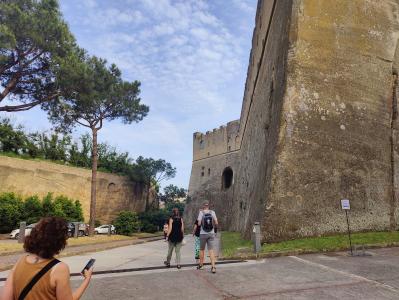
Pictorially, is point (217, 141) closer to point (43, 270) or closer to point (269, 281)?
point (269, 281)

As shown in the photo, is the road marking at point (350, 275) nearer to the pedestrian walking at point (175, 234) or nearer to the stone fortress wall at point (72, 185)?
the pedestrian walking at point (175, 234)

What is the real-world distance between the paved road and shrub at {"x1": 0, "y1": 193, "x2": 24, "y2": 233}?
70.7ft

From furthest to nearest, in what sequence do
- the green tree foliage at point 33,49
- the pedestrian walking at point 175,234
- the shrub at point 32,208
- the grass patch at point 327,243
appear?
the shrub at point 32,208 → the green tree foliage at point 33,49 → the grass patch at point 327,243 → the pedestrian walking at point 175,234

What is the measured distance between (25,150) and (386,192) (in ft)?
101

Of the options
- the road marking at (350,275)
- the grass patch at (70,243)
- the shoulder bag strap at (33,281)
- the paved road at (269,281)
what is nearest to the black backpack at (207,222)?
the paved road at (269,281)

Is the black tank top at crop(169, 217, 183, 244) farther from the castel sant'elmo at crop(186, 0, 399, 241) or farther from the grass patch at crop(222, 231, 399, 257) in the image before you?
the castel sant'elmo at crop(186, 0, 399, 241)

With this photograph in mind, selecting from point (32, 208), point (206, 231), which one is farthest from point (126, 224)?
point (206, 231)

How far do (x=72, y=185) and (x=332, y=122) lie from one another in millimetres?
29047

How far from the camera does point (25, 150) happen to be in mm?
32906

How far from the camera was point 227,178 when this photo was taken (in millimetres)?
41625

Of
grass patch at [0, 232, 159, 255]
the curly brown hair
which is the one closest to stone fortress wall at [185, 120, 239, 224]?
grass patch at [0, 232, 159, 255]

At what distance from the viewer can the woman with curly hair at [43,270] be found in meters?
2.27

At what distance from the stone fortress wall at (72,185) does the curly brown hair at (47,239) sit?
30.0 m

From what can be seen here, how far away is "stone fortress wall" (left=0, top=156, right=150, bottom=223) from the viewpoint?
29688 mm
